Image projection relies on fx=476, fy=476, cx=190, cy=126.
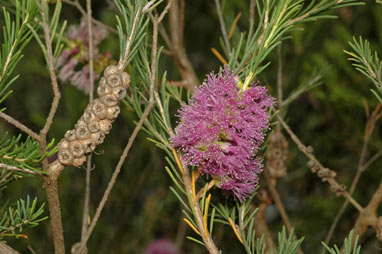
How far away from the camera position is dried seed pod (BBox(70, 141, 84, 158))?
49 centimetres

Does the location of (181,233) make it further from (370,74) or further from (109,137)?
(370,74)

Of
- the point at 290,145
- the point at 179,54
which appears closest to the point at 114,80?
the point at 179,54

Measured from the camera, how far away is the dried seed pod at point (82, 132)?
0.49 meters

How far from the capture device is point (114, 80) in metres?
0.50

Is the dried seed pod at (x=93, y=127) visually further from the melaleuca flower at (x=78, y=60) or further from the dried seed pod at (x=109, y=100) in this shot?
the melaleuca flower at (x=78, y=60)

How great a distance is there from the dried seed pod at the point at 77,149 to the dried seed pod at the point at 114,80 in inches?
2.8

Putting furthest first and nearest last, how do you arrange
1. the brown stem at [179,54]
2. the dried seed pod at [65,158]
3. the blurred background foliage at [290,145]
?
the blurred background foliage at [290,145], the brown stem at [179,54], the dried seed pod at [65,158]

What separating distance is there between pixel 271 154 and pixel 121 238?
2.91ft

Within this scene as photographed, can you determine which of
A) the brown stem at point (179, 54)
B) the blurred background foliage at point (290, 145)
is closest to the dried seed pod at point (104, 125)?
the brown stem at point (179, 54)

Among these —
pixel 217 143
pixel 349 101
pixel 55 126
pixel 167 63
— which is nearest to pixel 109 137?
pixel 55 126

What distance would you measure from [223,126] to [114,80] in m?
0.13

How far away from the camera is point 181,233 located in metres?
1.54

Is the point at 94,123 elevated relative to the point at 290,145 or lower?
elevated

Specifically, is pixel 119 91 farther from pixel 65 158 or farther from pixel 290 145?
pixel 290 145
